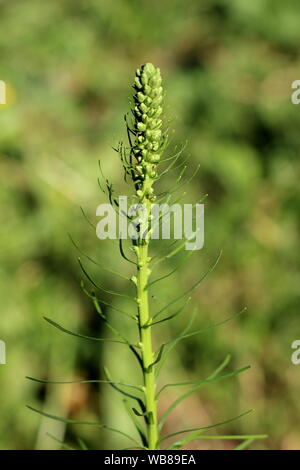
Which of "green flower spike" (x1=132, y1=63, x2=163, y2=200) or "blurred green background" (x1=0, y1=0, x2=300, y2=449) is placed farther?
"blurred green background" (x1=0, y1=0, x2=300, y2=449)

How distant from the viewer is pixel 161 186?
4.51 ft

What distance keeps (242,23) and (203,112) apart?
409 mm

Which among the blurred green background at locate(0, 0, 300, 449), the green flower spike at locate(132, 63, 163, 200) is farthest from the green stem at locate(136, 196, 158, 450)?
the blurred green background at locate(0, 0, 300, 449)

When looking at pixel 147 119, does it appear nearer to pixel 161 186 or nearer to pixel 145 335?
pixel 145 335

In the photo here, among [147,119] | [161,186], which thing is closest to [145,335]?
[147,119]

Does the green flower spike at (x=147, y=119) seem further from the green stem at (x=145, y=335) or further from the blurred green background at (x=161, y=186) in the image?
the blurred green background at (x=161, y=186)

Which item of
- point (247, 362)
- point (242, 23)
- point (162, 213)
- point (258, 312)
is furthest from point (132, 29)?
point (162, 213)

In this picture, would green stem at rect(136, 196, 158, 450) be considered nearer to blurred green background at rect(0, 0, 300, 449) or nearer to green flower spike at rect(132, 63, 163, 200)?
green flower spike at rect(132, 63, 163, 200)

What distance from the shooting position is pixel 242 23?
1.76 metres

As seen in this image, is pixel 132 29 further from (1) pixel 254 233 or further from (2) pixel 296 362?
(2) pixel 296 362

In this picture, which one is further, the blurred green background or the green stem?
the blurred green background

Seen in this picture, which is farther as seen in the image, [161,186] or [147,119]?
[161,186]

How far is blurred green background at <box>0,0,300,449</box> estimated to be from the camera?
1176 millimetres

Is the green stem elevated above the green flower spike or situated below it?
below
